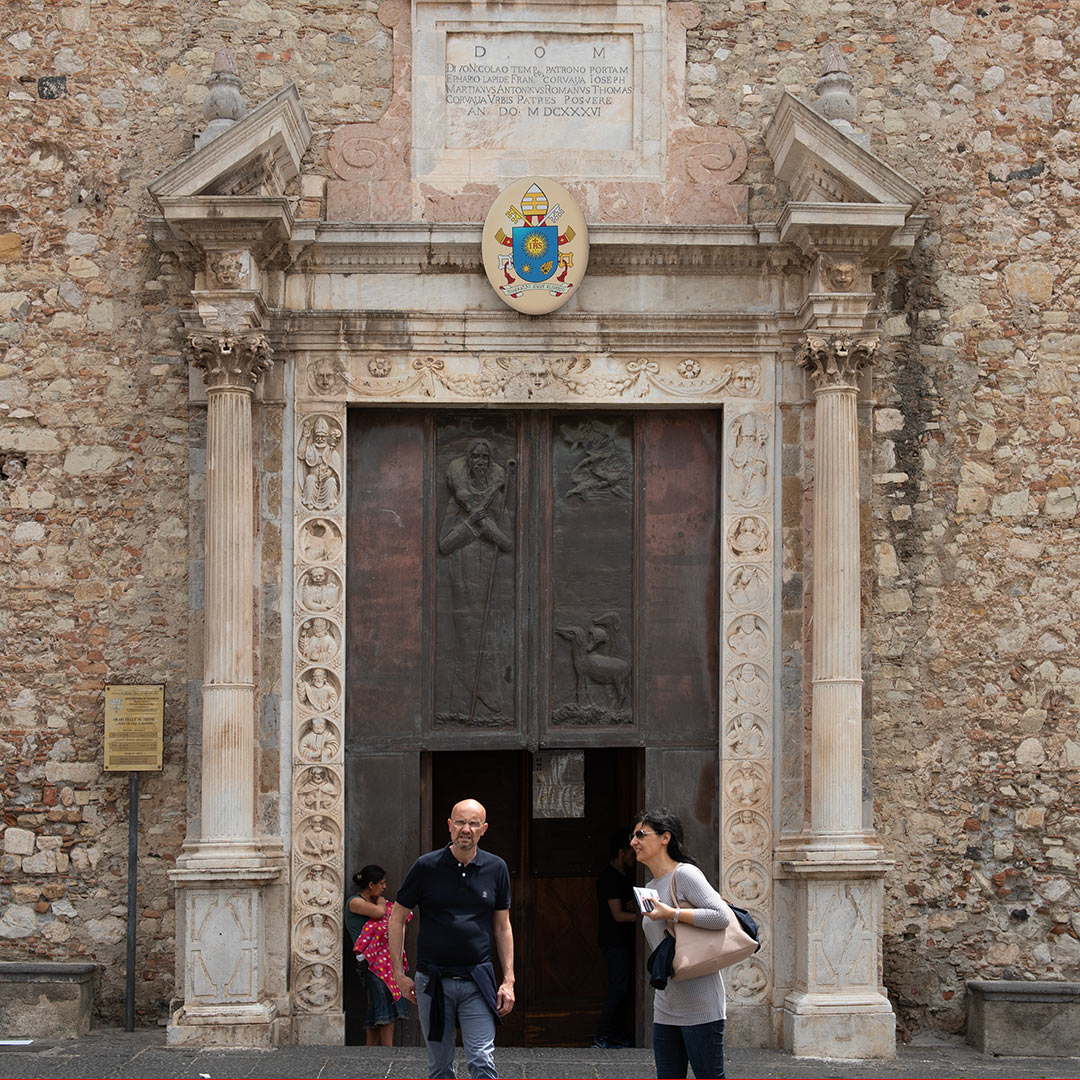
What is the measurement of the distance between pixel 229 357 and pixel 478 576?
2095 mm

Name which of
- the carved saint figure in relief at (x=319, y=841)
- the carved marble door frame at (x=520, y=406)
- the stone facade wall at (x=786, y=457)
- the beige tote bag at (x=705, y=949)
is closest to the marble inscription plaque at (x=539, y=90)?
the stone facade wall at (x=786, y=457)

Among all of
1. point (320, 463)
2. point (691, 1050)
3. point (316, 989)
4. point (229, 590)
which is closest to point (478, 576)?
point (320, 463)

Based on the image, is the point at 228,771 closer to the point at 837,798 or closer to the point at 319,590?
the point at 319,590

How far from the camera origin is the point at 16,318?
988 centimetres

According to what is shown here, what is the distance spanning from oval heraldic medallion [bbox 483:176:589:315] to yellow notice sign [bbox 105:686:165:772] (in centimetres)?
338

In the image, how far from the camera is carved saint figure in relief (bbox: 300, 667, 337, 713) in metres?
9.68

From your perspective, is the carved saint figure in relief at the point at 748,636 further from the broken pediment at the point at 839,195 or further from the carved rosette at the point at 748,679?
the broken pediment at the point at 839,195

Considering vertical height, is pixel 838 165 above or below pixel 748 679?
above

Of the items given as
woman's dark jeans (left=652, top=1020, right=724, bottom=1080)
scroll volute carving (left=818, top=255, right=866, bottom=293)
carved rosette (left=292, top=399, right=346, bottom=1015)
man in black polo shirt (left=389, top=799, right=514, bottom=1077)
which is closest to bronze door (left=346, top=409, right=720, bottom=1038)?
carved rosette (left=292, top=399, right=346, bottom=1015)

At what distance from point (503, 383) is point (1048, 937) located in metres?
4.94

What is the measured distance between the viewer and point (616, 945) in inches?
400

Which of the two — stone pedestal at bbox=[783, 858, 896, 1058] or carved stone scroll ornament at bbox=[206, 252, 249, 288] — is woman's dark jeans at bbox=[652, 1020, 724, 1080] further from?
carved stone scroll ornament at bbox=[206, 252, 249, 288]

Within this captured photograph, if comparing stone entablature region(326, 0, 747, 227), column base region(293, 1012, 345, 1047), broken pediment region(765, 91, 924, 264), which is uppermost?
stone entablature region(326, 0, 747, 227)

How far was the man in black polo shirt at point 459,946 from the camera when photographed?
22.0ft
